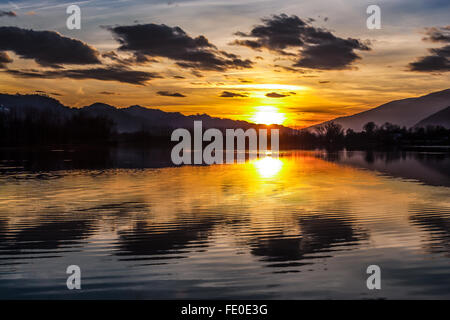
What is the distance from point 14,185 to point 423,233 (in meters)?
30.0

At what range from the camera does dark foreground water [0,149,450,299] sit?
37.8 feet

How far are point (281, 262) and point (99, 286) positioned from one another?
5.36 meters

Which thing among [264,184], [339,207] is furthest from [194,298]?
[264,184]

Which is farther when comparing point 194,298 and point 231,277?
point 231,277

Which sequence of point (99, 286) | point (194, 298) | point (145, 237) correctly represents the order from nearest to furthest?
point (194, 298) < point (99, 286) < point (145, 237)

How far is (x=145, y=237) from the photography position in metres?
17.1

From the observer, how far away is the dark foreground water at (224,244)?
11.5 metres

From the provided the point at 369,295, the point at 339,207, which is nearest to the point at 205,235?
the point at 369,295

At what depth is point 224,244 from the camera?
628 inches

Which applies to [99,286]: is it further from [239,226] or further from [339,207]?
[339,207]

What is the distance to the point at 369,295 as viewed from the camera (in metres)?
11.0
